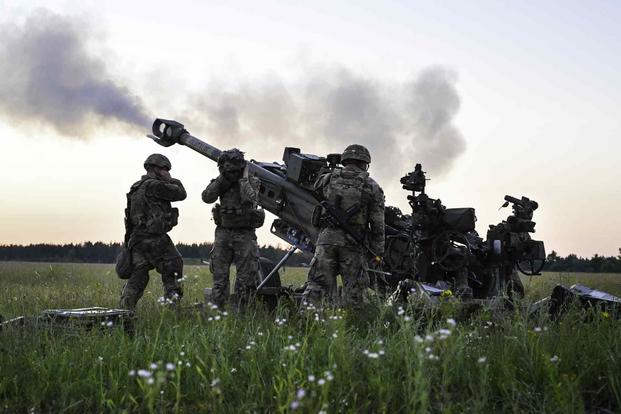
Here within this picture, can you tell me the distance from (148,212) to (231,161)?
5.84 feet

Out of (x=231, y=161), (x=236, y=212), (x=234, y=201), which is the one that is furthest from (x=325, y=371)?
(x=231, y=161)

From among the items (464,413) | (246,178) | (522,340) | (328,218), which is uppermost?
(246,178)

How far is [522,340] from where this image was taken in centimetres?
562

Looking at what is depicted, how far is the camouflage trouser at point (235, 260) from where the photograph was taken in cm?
1043

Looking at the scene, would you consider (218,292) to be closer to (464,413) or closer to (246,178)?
(246,178)

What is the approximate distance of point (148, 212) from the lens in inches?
426

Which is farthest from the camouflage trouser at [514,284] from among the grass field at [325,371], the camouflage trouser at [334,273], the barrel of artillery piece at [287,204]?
the grass field at [325,371]

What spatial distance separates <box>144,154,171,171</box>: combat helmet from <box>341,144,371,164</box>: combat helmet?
3.41m

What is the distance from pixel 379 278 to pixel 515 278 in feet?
9.43

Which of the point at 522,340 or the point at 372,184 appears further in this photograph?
the point at 372,184

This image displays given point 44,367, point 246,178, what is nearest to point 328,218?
point 246,178

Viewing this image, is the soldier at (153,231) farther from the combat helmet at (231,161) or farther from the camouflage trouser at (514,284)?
the camouflage trouser at (514,284)

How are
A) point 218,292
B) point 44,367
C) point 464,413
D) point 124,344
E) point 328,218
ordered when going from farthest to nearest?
point 218,292 → point 328,218 → point 124,344 → point 44,367 → point 464,413

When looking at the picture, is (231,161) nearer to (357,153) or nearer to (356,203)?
(357,153)
